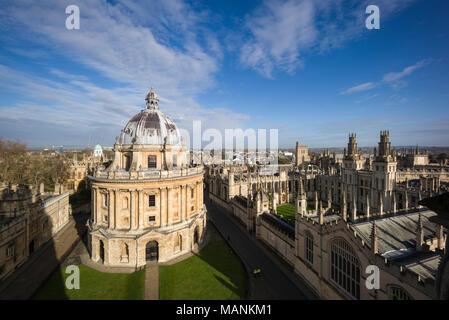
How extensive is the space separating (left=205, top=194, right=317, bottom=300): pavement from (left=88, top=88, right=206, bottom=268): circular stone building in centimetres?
649

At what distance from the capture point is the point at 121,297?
19.8 metres

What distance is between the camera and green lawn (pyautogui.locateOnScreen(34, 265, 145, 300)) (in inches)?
781

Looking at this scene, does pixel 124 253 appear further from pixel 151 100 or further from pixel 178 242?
pixel 151 100

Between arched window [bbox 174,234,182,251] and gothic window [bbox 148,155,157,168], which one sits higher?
gothic window [bbox 148,155,157,168]

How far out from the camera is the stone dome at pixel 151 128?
96.7ft

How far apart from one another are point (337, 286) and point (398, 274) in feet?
20.0

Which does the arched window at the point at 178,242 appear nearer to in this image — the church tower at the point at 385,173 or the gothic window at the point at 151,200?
the gothic window at the point at 151,200

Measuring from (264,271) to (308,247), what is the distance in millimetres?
5800

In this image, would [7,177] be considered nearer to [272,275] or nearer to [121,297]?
[121,297]

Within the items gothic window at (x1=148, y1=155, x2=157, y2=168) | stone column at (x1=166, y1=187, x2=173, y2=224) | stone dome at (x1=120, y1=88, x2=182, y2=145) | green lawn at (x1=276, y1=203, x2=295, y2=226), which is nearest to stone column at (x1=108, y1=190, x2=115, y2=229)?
gothic window at (x1=148, y1=155, x2=157, y2=168)

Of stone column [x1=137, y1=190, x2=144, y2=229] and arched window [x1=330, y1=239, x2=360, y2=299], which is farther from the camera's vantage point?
stone column [x1=137, y1=190, x2=144, y2=229]

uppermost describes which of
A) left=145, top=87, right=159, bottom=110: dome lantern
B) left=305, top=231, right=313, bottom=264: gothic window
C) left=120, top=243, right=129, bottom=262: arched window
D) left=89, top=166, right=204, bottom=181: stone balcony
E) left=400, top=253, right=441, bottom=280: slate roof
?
left=145, top=87, right=159, bottom=110: dome lantern

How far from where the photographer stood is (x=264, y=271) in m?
23.8

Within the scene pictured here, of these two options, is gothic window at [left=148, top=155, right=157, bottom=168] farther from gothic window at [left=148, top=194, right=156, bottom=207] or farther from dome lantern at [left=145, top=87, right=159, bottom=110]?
dome lantern at [left=145, top=87, right=159, bottom=110]
